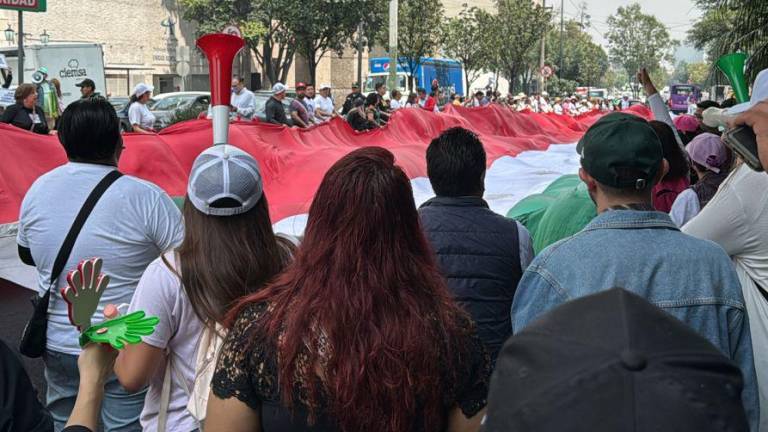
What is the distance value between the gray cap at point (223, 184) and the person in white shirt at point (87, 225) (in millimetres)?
776

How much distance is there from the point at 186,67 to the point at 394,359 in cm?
5483

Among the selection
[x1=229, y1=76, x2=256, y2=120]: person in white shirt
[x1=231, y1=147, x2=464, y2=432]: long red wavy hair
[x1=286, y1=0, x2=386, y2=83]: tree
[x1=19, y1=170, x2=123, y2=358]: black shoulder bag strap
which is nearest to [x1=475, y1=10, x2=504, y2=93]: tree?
[x1=286, y1=0, x2=386, y2=83]: tree

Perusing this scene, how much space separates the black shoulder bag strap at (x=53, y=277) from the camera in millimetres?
3301

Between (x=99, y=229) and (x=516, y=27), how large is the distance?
55151 mm

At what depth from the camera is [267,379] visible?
6.55ft

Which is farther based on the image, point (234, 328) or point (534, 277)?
point (534, 277)

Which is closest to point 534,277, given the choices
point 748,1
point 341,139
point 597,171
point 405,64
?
point 597,171

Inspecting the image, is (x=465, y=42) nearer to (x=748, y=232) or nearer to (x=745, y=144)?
(x=748, y=232)

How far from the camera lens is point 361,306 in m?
2.02

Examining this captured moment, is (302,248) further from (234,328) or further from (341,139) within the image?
(341,139)

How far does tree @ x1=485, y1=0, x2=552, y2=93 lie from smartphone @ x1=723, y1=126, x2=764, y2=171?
53.6 metres

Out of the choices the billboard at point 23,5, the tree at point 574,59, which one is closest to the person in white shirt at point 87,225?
the billboard at point 23,5

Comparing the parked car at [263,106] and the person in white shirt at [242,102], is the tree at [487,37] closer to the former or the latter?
the parked car at [263,106]

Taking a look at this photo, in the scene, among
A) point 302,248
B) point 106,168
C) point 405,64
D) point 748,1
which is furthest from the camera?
point 405,64
